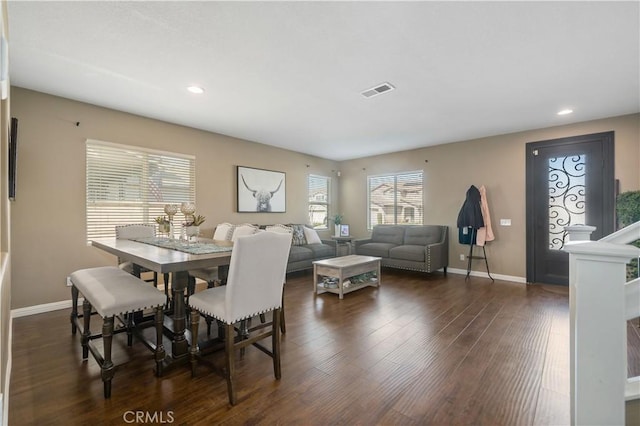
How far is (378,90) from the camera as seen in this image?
324 centimetres

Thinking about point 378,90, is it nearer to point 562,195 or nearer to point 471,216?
point 471,216

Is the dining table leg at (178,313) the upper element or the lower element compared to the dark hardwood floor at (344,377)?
upper

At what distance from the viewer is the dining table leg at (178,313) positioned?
2.16 metres

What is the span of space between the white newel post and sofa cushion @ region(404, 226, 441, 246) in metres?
4.76

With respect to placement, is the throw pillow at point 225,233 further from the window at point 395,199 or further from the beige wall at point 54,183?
the window at point 395,199

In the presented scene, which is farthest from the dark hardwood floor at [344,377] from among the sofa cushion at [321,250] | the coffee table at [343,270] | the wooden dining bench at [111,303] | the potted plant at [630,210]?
the sofa cushion at [321,250]

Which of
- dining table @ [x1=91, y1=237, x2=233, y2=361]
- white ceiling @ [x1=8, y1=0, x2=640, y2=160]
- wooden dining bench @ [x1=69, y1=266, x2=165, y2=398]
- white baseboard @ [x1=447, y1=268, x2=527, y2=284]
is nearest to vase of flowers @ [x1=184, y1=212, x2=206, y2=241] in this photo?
dining table @ [x1=91, y1=237, x2=233, y2=361]

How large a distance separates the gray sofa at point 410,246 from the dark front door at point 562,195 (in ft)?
4.51

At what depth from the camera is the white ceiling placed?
2.01 meters

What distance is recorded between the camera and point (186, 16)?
2.04m

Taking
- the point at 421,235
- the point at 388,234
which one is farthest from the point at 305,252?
the point at 421,235

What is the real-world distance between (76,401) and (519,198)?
19.6ft

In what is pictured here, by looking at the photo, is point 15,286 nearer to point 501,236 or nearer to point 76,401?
point 76,401

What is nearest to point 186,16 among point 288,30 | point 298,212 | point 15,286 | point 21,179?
point 288,30
